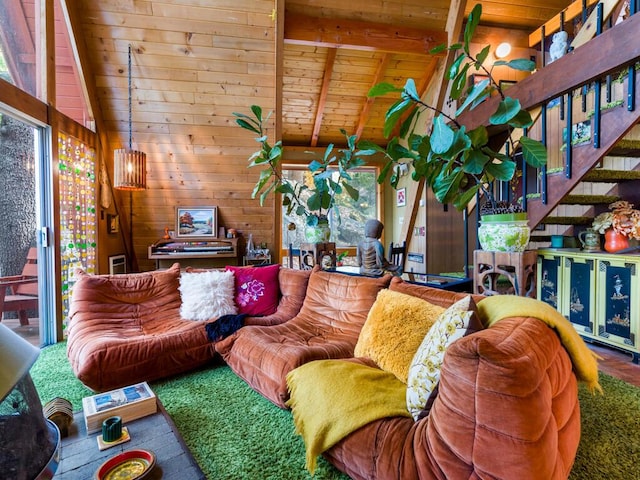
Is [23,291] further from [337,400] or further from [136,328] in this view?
[337,400]

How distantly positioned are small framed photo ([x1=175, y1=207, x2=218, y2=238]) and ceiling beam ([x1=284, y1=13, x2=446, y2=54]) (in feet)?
7.69

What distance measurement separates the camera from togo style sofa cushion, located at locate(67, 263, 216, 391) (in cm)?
199

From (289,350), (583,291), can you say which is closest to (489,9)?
(583,291)

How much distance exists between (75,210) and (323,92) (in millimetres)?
3637

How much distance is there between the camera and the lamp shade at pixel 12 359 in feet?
2.62

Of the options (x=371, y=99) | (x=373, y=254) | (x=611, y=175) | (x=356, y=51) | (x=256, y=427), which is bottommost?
(x=256, y=427)

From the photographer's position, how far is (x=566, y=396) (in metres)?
1.00

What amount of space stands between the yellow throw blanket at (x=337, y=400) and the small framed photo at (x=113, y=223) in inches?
135

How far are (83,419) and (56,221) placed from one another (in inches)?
91.7

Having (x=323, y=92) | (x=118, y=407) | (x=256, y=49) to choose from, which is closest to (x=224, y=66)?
(x=256, y=49)

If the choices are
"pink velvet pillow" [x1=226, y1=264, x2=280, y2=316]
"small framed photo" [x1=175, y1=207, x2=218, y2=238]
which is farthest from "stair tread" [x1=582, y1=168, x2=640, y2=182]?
"small framed photo" [x1=175, y1=207, x2=218, y2=238]

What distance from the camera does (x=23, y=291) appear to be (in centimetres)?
278

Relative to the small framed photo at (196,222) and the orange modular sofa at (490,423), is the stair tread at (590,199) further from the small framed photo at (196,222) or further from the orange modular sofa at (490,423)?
the small framed photo at (196,222)

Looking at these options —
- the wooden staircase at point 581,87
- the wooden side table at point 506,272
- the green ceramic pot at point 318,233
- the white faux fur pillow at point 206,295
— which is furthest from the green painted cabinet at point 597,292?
the white faux fur pillow at point 206,295
